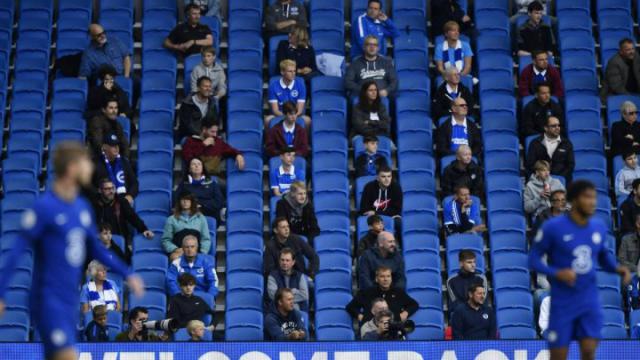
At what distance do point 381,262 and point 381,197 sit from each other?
118cm

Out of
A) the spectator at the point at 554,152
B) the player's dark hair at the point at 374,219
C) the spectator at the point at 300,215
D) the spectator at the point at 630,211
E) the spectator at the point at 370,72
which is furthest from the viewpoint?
the spectator at the point at 370,72

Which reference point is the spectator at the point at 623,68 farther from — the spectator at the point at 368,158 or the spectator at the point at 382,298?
the spectator at the point at 382,298

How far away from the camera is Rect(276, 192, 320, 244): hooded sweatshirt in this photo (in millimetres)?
16828

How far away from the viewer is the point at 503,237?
56.1 ft

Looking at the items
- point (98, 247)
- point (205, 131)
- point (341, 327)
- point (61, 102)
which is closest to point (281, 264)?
point (341, 327)

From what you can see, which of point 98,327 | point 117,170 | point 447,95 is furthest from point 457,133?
point 98,327

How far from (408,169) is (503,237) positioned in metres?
1.56

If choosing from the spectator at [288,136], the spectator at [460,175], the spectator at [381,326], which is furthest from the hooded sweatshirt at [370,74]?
the spectator at [381,326]

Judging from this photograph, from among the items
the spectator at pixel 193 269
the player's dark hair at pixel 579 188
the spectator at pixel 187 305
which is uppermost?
the spectator at pixel 193 269

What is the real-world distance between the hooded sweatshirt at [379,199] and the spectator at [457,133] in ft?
3.99

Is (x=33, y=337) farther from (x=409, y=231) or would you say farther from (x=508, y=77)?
(x=508, y=77)

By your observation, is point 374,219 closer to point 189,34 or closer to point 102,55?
point 189,34

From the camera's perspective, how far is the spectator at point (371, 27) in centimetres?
1930

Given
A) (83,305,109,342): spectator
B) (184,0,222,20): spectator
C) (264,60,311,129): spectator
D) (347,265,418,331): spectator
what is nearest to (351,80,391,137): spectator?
(264,60,311,129): spectator
